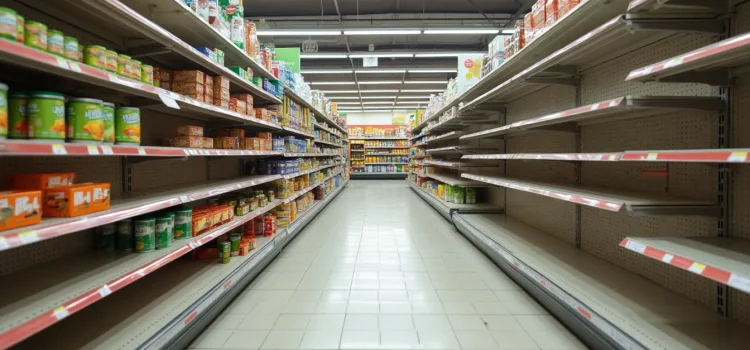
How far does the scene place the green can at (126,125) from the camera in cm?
174

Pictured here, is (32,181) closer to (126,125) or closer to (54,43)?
(126,125)

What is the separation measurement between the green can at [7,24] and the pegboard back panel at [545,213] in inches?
145

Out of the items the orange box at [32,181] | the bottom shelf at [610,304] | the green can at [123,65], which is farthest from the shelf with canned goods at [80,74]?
the bottom shelf at [610,304]

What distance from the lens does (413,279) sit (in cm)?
306

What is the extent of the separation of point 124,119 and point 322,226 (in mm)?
3842

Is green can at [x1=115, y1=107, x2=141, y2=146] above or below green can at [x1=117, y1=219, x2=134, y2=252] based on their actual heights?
above

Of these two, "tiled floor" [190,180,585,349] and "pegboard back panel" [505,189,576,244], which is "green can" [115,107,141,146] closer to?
"tiled floor" [190,180,585,349]

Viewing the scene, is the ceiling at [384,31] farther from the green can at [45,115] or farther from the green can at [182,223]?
the green can at [45,115]

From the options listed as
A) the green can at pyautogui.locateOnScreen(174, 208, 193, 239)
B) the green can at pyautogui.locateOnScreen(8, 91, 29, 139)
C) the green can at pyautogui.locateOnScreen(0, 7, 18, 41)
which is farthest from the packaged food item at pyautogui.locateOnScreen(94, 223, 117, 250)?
the green can at pyautogui.locateOnScreen(0, 7, 18, 41)

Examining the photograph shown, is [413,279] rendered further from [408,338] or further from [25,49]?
[25,49]

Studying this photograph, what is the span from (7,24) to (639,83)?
3.30m

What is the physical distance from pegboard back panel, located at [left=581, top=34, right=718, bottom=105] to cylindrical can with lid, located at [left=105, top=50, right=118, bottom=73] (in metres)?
3.06

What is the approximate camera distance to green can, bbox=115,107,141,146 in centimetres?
174

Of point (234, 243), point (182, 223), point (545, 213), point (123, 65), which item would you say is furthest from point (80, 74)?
point (545, 213)
